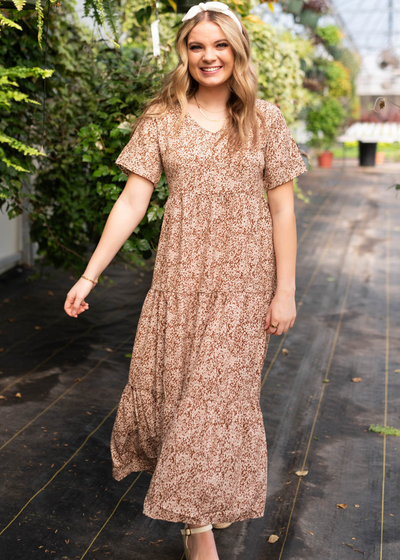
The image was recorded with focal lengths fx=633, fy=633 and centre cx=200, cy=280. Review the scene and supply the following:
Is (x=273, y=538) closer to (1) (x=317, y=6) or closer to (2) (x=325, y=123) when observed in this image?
(1) (x=317, y=6)

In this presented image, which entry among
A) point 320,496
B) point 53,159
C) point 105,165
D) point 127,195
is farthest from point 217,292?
point 53,159

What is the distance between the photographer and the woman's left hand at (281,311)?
1.80 meters

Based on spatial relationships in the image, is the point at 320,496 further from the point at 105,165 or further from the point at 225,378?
the point at 105,165

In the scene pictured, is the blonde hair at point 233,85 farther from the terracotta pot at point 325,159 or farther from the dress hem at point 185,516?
the terracotta pot at point 325,159

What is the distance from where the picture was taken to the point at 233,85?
1715 mm

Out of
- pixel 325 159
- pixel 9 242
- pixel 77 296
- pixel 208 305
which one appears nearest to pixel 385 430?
pixel 208 305

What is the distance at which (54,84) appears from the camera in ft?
10.9

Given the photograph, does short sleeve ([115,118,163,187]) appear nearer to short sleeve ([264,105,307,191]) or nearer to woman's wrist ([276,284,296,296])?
short sleeve ([264,105,307,191])

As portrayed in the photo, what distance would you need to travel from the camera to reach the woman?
170 cm

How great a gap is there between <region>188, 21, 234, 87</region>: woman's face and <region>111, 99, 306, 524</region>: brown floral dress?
123 mm

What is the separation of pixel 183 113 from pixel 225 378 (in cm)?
73

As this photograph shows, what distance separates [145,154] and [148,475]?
1.31 metres

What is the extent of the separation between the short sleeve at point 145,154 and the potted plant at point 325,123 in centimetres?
1252

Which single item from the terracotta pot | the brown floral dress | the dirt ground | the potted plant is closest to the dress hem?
the brown floral dress
